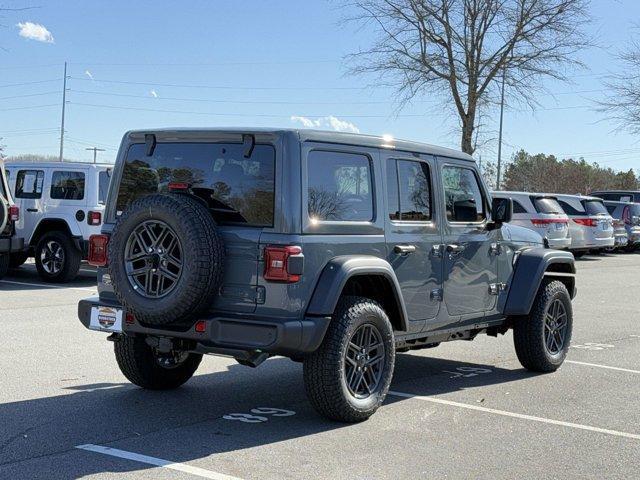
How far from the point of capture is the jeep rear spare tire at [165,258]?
5523 millimetres

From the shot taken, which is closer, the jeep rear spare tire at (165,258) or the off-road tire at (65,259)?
the jeep rear spare tire at (165,258)

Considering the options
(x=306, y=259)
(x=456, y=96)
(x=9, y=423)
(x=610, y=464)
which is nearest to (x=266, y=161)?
(x=306, y=259)

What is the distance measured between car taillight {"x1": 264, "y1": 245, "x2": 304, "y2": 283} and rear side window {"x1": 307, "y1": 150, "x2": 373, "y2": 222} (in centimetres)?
33

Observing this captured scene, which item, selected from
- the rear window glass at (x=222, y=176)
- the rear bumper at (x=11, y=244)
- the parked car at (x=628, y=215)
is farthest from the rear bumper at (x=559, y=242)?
the rear window glass at (x=222, y=176)

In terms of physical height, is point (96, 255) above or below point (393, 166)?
below

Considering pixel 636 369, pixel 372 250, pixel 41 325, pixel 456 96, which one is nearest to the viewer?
pixel 372 250

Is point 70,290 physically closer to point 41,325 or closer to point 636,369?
point 41,325

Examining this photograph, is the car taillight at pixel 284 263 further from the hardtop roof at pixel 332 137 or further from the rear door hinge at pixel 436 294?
the rear door hinge at pixel 436 294

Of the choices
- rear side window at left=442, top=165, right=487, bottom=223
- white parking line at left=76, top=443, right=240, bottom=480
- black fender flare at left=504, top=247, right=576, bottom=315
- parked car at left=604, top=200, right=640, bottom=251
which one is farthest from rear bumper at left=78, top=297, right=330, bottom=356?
parked car at left=604, top=200, right=640, bottom=251

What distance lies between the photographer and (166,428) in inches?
229

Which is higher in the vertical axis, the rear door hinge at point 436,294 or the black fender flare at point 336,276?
the black fender flare at point 336,276

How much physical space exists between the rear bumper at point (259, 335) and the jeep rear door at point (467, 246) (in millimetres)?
1712

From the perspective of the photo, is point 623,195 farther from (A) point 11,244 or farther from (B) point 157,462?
(B) point 157,462

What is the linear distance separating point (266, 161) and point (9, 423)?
93.0 inches
